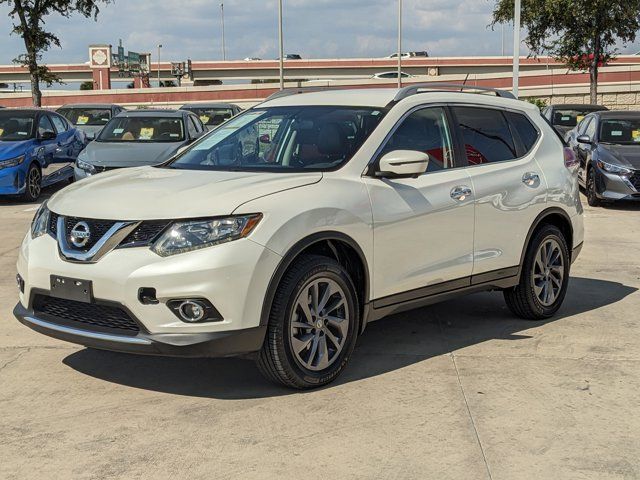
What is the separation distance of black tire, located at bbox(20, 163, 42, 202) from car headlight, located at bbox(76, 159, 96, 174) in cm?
156

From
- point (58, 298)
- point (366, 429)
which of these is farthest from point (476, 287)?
point (58, 298)

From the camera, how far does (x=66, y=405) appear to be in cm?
473

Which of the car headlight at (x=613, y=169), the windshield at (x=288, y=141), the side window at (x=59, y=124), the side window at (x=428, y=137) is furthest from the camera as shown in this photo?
the side window at (x=59, y=124)

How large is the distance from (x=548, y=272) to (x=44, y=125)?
10.9 m

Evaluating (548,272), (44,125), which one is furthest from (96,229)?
(44,125)

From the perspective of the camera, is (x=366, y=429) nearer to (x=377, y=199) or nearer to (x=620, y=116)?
(x=377, y=199)

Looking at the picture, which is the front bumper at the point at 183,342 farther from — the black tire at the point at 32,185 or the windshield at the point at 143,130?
the black tire at the point at 32,185

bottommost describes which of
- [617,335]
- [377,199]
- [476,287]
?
[617,335]

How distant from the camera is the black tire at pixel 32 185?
14266 mm

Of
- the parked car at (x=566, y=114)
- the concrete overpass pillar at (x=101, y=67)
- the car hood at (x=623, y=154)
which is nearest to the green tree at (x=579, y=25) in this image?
the parked car at (x=566, y=114)

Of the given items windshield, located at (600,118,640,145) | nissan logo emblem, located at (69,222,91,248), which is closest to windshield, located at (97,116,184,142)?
windshield, located at (600,118,640,145)

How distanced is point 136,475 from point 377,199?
2187 mm

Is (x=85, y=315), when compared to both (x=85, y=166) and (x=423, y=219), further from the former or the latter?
(x=85, y=166)

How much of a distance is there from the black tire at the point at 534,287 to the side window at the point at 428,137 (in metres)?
1.13
